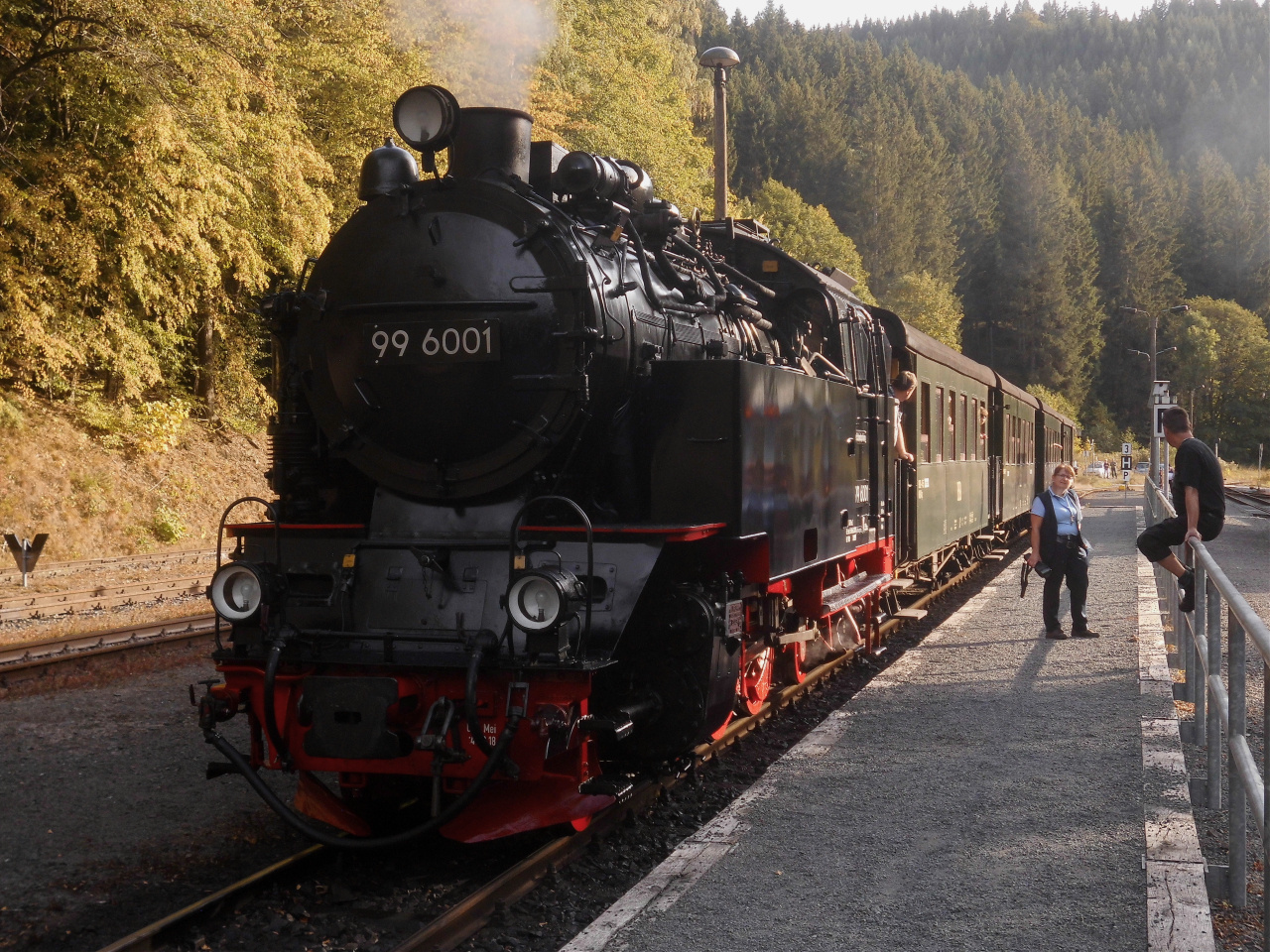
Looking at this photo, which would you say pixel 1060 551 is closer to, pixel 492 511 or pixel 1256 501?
→ pixel 492 511

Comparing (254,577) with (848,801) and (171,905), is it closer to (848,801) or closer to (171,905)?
(171,905)

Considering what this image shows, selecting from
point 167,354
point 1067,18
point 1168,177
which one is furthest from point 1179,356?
point 167,354

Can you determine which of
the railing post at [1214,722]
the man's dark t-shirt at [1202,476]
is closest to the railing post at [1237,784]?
the railing post at [1214,722]

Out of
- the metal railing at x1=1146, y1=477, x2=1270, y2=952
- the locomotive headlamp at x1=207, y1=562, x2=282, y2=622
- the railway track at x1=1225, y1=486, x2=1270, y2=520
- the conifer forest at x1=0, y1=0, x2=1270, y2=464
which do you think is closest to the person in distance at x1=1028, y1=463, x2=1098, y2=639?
the metal railing at x1=1146, y1=477, x2=1270, y2=952

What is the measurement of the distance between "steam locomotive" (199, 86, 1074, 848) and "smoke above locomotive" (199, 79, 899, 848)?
0.01 metres

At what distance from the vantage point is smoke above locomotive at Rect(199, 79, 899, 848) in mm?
4379

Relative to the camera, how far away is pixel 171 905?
4.21m

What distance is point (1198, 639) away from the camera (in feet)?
17.7

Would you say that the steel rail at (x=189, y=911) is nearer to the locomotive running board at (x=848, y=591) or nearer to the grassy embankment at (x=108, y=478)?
the locomotive running board at (x=848, y=591)

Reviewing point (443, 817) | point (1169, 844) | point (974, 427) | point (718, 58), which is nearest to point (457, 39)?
point (718, 58)

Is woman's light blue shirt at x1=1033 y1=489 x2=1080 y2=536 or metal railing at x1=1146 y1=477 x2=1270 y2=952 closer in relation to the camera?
metal railing at x1=1146 y1=477 x2=1270 y2=952

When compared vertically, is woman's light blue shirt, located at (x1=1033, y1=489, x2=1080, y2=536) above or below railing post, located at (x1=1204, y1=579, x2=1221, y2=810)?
above

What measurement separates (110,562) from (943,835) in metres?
12.6

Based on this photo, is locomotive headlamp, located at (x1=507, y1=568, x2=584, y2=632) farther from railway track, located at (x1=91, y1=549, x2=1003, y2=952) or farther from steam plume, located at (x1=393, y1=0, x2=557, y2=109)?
steam plume, located at (x1=393, y1=0, x2=557, y2=109)
